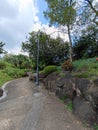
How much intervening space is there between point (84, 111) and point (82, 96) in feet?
2.98

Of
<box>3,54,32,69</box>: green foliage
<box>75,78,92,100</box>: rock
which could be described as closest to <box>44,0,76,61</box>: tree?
<box>75,78,92,100</box>: rock

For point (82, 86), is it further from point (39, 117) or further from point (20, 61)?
→ point (20, 61)

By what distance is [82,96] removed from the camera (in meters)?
8.39

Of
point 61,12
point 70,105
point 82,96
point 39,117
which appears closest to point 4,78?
point 61,12

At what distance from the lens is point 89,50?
19.4 metres

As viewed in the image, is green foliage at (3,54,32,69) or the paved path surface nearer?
the paved path surface

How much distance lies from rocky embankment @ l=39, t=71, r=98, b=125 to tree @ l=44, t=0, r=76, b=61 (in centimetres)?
770

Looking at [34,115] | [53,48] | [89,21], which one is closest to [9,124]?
[34,115]

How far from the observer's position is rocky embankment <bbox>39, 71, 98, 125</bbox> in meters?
6.95

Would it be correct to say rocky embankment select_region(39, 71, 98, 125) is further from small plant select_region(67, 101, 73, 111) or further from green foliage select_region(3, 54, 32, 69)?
green foliage select_region(3, 54, 32, 69)

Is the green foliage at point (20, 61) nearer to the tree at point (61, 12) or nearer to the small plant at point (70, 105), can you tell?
the tree at point (61, 12)

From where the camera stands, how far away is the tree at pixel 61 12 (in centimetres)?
1675

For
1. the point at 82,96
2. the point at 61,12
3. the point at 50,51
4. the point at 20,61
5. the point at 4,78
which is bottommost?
the point at 82,96

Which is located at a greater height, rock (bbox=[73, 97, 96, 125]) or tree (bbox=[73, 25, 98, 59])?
tree (bbox=[73, 25, 98, 59])
